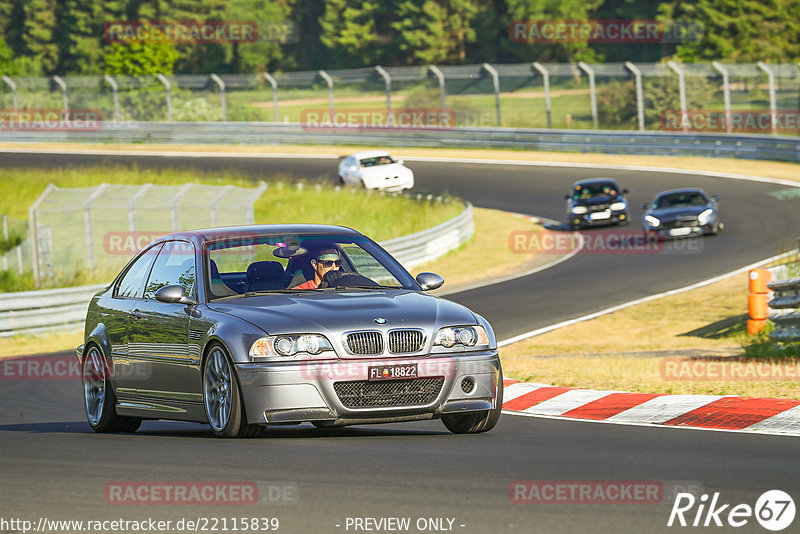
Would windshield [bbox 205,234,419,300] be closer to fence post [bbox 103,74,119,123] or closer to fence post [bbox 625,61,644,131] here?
fence post [bbox 625,61,644,131]

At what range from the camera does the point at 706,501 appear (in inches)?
236

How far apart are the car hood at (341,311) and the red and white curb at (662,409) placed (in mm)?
2092

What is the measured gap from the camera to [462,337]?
836cm

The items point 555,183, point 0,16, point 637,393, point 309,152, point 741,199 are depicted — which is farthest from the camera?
point 0,16

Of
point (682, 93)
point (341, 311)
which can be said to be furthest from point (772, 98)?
point (341, 311)

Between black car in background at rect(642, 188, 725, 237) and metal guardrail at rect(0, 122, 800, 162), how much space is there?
1327cm

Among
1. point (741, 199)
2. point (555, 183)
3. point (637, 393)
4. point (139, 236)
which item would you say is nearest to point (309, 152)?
point (555, 183)

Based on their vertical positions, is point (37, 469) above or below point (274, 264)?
below

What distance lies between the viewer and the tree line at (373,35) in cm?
7638

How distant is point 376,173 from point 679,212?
45.1ft

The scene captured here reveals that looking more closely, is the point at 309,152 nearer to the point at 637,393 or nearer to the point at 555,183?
the point at 555,183

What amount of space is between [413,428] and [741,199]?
30.1 metres

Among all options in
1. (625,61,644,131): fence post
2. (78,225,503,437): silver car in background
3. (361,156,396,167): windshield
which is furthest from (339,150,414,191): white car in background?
(78,225,503,437): silver car in background
